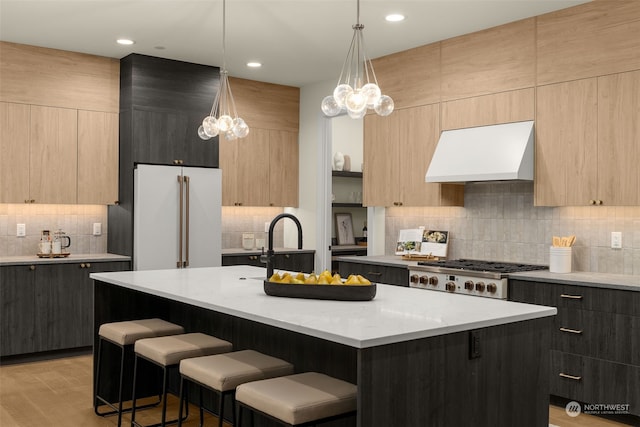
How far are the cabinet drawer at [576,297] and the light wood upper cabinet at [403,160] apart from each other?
1311 millimetres

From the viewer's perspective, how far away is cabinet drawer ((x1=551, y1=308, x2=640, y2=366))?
12.8 ft

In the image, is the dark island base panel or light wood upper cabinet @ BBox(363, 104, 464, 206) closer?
the dark island base panel

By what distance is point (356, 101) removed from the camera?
11.0 ft

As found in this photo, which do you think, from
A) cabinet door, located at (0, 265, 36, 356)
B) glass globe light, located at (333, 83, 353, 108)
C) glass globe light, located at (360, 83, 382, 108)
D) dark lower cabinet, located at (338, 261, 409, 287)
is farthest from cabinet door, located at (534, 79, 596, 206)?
cabinet door, located at (0, 265, 36, 356)

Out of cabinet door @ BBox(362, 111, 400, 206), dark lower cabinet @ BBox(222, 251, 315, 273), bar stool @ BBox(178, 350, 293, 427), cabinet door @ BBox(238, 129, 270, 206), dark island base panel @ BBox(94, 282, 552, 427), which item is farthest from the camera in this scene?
cabinet door @ BBox(238, 129, 270, 206)

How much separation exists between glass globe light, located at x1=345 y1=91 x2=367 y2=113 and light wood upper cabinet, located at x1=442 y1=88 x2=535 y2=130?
207cm

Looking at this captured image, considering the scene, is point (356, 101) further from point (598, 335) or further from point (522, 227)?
point (522, 227)

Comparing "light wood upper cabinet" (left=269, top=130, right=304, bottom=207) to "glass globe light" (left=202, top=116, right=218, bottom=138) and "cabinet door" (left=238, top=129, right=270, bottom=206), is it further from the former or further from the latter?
"glass globe light" (left=202, top=116, right=218, bottom=138)

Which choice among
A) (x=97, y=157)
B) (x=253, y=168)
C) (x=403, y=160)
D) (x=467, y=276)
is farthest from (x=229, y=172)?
(x=467, y=276)

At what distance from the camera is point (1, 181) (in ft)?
18.4

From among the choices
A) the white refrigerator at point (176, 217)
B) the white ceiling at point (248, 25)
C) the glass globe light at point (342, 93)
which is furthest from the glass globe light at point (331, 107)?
the white refrigerator at point (176, 217)

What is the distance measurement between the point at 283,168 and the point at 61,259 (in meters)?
2.77

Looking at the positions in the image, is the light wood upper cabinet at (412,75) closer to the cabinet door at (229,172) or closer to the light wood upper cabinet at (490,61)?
the light wood upper cabinet at (490,61)

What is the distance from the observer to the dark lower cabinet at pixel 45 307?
5348 millimetres
